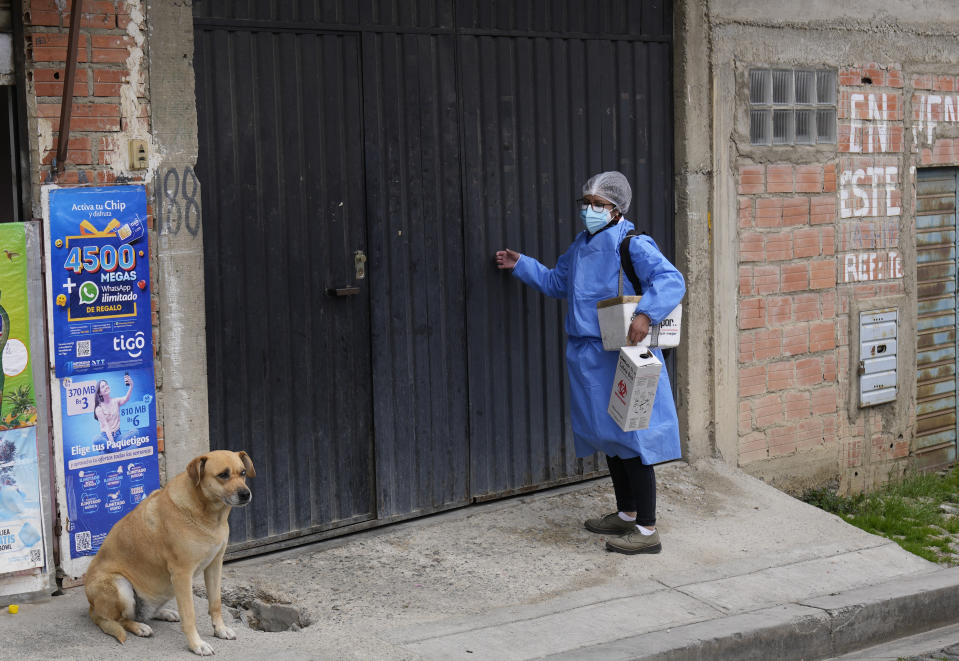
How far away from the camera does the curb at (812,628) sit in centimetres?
502

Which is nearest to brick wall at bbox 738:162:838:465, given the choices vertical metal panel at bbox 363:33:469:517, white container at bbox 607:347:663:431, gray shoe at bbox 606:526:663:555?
gray shoe at bbox 606:526:663:555

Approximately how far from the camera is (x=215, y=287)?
5.60 m

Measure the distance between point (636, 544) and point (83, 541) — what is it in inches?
103

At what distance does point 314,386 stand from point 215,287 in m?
0.71

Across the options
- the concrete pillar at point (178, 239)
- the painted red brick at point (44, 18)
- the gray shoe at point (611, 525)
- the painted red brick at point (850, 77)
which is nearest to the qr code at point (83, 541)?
A: the concrete pillar at point (178, 239)

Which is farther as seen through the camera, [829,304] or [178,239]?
[829,304]

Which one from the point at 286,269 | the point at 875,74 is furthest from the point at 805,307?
the point at 286,269

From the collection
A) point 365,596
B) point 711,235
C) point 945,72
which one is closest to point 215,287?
point 365,596

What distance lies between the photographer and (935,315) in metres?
8.70

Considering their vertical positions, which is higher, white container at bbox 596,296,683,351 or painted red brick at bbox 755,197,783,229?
painted red brick at bbox 755,197,783,229

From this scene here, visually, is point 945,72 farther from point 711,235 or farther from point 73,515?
point 73,515

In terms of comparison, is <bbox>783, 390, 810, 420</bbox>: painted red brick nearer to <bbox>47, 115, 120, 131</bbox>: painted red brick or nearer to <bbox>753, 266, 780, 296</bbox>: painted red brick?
<bbox>753, 266, 780, 296</bbox>: painted red brick

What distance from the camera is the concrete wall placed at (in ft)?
24.3

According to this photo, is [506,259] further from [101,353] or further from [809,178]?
[809,178]
